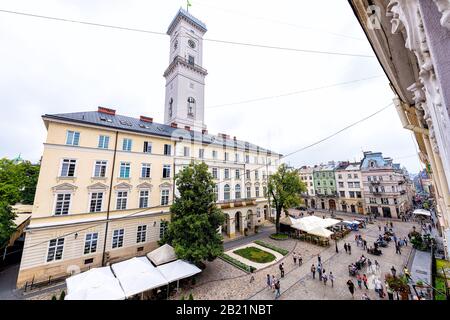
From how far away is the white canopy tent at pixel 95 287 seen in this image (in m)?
9.09

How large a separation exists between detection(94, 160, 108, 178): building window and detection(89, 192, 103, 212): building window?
175cm

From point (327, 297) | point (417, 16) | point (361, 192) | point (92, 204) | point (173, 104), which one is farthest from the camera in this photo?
point (361, 192)

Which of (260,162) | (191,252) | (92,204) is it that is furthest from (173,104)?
(191,252)

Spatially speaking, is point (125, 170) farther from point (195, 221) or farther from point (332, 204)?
point (332, 204)

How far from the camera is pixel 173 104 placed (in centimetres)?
3278

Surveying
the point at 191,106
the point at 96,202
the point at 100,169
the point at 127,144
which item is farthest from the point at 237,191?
the point at 191,106

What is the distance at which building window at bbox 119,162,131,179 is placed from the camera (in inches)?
719

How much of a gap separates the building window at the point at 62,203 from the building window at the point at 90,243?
2909 millimetres

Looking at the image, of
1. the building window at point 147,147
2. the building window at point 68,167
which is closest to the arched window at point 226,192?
the building window at point 147,147

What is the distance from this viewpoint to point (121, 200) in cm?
1783

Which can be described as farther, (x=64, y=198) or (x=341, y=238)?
(x=341, y=238)

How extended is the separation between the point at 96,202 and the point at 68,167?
13.0 ft

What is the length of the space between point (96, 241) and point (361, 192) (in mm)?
50268

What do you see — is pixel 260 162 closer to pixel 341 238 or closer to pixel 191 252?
pixel 341 238
